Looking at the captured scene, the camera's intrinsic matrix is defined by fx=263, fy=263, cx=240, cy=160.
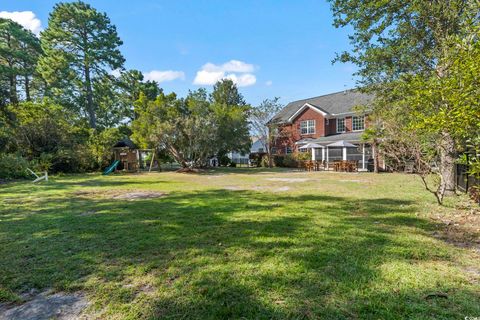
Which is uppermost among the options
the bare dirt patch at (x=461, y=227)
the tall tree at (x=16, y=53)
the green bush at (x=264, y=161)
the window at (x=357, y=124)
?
the tall tree at (x=16, y=53)

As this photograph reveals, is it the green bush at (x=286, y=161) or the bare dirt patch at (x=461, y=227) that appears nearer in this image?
the bare dirt patch at (x=461, y=227)

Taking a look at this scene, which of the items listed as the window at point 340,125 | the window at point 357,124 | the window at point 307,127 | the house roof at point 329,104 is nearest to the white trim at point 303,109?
the house roof at point 329,104

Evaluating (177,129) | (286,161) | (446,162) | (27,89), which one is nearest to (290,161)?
(286,161)

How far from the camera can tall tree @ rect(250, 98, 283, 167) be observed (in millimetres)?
29219

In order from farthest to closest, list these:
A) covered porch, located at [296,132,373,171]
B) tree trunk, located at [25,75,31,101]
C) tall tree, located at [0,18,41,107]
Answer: tree trunk, located at [25,75,31,101] → tall tree, located at [0,18,41,107] → covered porch, located at [296,132,373,171]

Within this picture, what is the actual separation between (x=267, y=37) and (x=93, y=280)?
1868 cm

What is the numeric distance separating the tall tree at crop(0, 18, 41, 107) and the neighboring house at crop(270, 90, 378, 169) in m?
26.4

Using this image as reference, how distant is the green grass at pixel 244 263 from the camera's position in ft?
7.71

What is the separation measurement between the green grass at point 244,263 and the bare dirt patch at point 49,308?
0.11m

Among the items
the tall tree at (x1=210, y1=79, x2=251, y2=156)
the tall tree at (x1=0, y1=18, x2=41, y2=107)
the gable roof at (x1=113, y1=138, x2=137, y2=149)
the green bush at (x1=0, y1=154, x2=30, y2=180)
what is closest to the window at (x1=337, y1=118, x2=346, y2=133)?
the tall tree at (x1=210, y1=79, x2=251, y2=156)

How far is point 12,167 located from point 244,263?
56.7ft

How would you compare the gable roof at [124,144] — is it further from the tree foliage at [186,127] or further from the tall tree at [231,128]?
the tall tree at [231,128]

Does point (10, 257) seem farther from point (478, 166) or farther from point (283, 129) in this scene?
point (283, 129)

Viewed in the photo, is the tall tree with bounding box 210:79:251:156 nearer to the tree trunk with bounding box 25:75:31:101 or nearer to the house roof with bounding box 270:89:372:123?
the house roof with bounding box 270:89:372:123
